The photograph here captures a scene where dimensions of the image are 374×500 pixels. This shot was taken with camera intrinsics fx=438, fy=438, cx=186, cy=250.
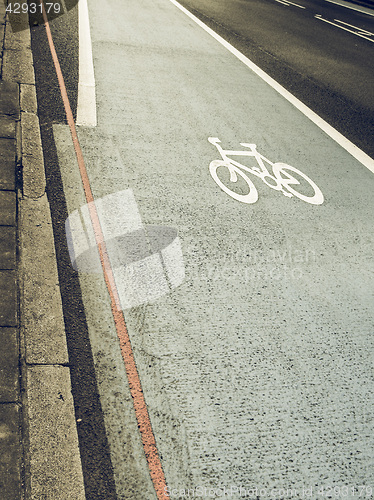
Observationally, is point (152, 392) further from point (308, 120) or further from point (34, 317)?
point (308, 120)

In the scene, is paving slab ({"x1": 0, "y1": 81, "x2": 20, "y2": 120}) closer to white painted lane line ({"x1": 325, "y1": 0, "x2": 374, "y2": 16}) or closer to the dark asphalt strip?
the dark asphalt strip

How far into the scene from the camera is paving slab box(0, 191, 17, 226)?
13.1 feet

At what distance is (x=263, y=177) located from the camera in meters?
5.59

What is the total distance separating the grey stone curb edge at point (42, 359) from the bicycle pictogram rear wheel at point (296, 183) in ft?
9.59

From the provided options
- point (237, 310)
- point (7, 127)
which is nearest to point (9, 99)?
point (7, 127)

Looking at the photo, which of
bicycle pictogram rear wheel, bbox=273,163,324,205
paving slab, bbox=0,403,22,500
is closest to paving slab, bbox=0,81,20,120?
bicycle pictogram rear wheel, bbox=273,163,324,205

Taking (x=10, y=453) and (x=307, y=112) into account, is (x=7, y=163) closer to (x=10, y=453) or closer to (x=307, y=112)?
(x=10, y=453)

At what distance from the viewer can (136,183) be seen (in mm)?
4977

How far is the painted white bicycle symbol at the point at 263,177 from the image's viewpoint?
5.27 metres

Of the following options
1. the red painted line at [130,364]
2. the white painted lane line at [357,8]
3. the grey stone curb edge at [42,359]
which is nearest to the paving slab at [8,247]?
the grey stone curb edge at [42,359]

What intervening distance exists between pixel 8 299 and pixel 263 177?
349cm

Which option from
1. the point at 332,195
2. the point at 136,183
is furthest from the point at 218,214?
the point at 332,195

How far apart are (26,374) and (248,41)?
34.5ft

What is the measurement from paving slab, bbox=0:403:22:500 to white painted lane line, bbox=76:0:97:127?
4.18 m
